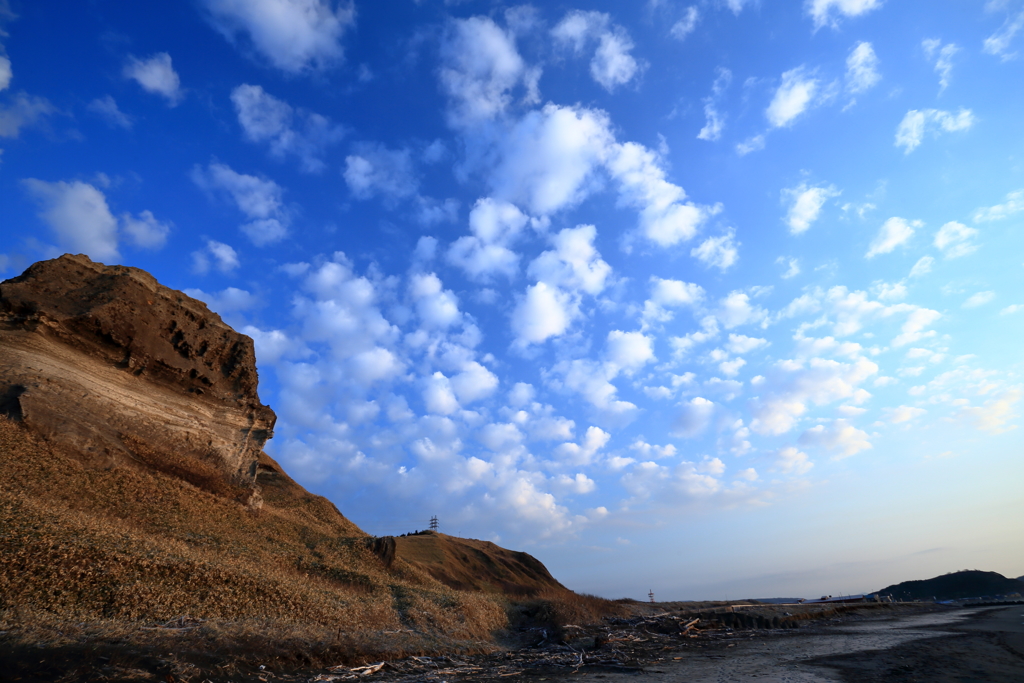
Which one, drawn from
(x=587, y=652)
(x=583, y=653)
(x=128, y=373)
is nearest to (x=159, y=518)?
(x=128, y=373)

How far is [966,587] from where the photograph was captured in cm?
9831

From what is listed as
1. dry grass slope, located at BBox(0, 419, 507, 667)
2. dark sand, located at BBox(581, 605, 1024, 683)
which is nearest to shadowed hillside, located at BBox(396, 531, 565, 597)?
dry grass slope, located at BBox(0, 419, 507, 667)

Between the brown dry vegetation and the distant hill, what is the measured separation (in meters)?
114

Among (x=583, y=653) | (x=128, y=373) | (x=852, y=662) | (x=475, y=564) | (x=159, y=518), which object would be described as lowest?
(x=852, y=662)

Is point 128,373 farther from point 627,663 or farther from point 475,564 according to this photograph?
point 475,564

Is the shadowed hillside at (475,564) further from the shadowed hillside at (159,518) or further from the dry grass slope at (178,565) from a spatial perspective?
the dry grass slope at (178,565)

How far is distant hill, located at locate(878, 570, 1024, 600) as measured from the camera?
9562cm

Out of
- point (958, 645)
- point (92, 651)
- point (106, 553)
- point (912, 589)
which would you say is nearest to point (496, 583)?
point (958, 645)

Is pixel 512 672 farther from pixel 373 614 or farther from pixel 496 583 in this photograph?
pixel 496 583

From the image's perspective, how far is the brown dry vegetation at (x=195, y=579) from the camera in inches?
420

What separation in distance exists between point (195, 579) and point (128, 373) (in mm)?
15520

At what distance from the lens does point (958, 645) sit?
17375mm

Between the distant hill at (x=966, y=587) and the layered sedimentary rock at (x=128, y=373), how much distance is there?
4759 inches

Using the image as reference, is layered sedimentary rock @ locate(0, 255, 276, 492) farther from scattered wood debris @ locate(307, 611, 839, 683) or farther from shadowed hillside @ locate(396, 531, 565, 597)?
shadowed hillside @ locate(396, 531, 565, 597)
